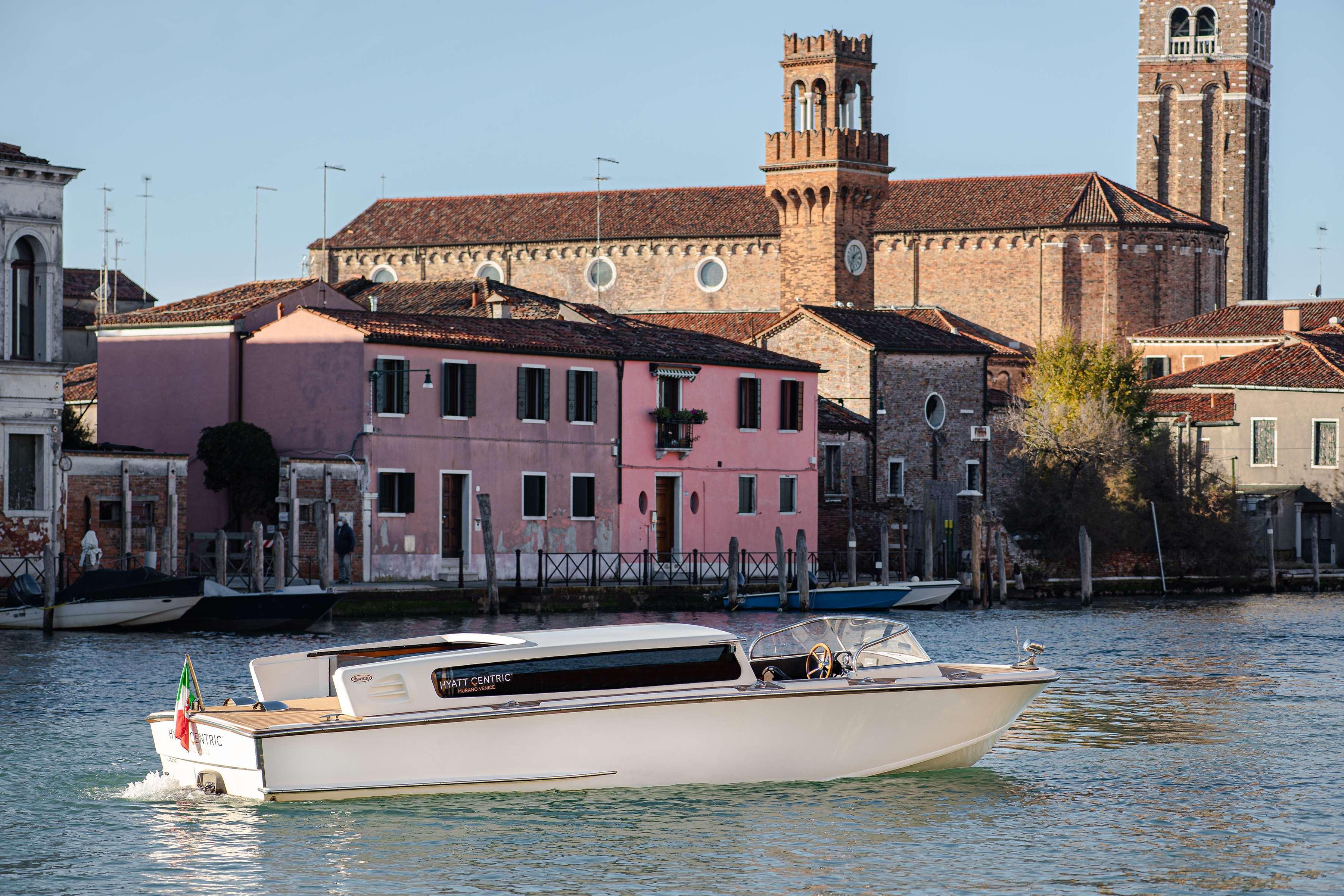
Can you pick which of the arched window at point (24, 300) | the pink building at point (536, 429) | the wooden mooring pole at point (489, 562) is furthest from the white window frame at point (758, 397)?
the arched window at point (24, 300)

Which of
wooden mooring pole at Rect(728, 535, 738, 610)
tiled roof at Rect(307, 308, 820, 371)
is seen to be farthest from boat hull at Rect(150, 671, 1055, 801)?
tiled roof at Rect(307, 308, 820, 371)

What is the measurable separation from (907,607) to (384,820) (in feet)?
89.7

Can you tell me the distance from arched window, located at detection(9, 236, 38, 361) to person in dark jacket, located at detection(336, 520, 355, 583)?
6294 mm

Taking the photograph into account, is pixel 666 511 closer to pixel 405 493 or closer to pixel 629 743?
pixel 405 493

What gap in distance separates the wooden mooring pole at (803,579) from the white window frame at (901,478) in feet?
39.4

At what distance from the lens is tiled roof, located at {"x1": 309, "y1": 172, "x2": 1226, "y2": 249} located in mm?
73250

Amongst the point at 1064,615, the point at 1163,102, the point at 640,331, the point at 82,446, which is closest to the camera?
the point at 82,446

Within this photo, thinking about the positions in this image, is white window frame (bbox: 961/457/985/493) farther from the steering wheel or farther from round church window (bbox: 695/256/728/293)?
the steering wheel

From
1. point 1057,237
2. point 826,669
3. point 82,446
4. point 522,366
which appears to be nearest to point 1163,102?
point 1057,237

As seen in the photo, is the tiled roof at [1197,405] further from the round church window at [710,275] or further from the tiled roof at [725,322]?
the round church window at [710,275]

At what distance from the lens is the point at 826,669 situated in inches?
686

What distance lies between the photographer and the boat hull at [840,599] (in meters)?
39.2

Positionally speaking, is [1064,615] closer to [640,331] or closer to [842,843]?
[640,331]

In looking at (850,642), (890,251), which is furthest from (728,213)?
(850,642)
